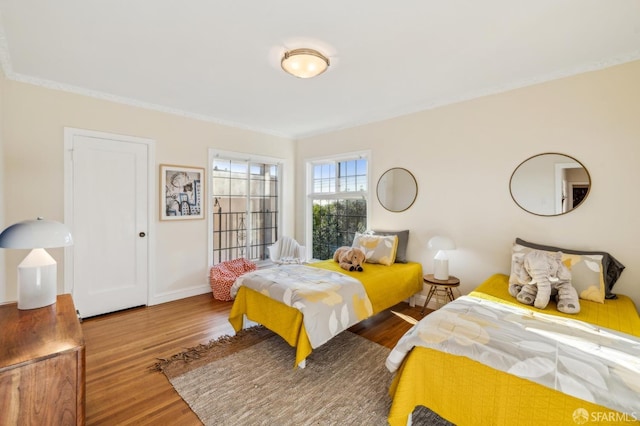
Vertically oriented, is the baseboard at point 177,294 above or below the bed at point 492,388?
below

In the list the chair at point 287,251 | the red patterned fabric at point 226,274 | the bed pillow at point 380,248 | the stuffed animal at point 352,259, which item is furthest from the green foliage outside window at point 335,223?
the red patterned fabric at point 226,274

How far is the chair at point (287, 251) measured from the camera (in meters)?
4.34

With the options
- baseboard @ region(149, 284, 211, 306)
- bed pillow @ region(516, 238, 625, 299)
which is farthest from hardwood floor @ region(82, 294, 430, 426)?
bed pillow @ region(516, 238, 625, 299)

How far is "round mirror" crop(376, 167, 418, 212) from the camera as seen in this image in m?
3.64

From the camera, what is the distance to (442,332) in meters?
1.57

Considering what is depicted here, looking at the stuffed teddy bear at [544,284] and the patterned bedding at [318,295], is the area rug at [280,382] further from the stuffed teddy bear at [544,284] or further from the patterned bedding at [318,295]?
the stuffed teddy bear at [544,284]

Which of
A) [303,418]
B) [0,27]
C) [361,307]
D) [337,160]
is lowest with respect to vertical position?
[303,418]

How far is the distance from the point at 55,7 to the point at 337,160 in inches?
136

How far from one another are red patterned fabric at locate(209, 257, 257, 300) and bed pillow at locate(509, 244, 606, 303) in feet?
11.9

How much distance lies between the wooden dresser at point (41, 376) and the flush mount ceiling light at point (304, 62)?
222 cm

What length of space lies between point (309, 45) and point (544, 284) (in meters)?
2.58

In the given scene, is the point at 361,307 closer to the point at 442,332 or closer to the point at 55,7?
the point at 442,332

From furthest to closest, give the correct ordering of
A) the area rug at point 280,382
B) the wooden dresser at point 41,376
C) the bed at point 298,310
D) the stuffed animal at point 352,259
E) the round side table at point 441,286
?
1. the stuffed animal at point 352,259
2. the round side table at point 441,286
3. the bed at point 298,310
4. the area rug at point 280,382
5. the wooden dresser at point 41,376

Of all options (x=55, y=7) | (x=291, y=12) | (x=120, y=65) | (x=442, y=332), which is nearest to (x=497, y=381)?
(x=442, y=332)
